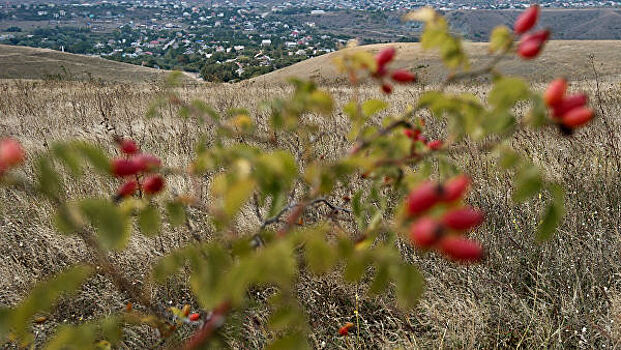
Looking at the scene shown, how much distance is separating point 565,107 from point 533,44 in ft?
0.40

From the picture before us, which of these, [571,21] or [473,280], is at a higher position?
[473,280]

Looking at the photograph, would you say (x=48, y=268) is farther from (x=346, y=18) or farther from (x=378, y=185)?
(x=346, y=18)

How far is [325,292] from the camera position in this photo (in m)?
2.00

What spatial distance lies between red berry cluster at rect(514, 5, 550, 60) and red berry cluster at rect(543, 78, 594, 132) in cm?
8

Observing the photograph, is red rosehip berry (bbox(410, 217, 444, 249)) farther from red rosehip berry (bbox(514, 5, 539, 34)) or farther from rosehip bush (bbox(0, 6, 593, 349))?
red rosehip berry (bbox(514, 5, 539, 34))

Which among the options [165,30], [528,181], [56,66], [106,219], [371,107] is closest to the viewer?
[106,219]

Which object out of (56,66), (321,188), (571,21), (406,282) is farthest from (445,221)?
(571,21)

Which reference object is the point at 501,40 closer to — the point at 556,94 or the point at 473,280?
the point at 556,94

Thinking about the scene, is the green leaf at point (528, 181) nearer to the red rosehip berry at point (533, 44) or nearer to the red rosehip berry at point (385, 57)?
the red rosehip berry at point (533, 44)

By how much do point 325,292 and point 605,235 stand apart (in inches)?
56.2

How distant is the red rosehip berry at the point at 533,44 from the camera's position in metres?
0.66

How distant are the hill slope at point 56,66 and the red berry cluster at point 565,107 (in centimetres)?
2946

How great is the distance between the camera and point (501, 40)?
70cm

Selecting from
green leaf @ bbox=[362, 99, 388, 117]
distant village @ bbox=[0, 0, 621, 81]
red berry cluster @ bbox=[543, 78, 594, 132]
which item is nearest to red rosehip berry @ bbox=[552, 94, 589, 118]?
red berry cluster @ bbox=[543, 78, 594, 132]
